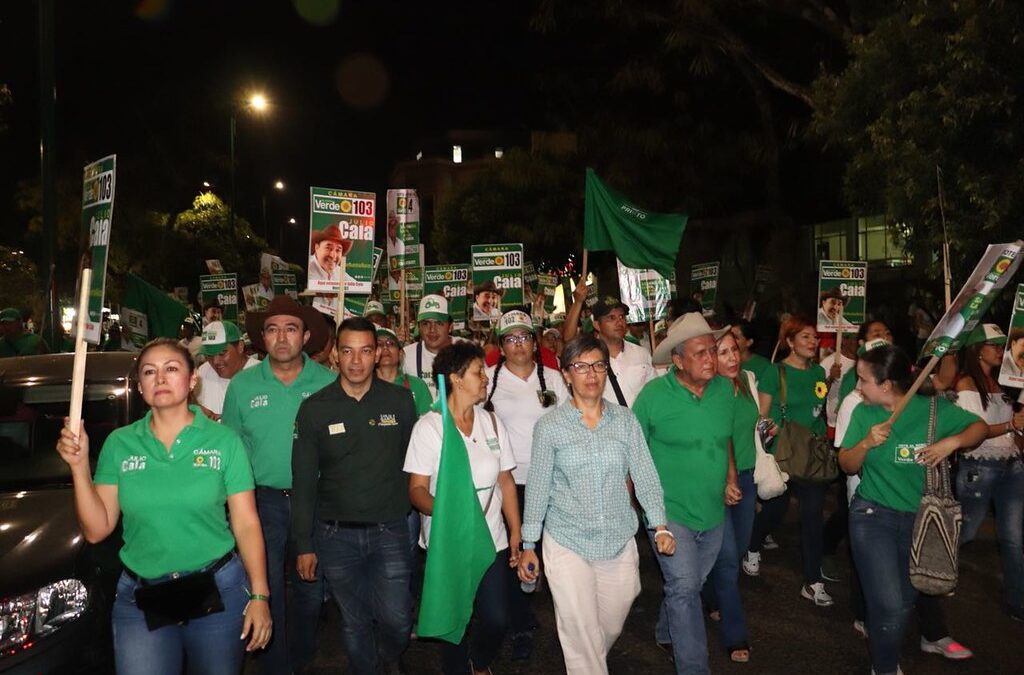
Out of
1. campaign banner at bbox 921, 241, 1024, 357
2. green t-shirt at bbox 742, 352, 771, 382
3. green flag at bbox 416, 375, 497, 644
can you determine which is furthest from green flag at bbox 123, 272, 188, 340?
campaign banner at bbox 921, 241, 1024, 357

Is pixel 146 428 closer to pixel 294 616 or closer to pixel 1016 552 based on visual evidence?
pixel 294 616

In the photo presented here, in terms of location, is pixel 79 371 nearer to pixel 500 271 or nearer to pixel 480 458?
pixel 480 458

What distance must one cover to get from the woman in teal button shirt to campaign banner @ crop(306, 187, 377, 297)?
506 cm

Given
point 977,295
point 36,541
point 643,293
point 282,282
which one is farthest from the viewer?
point 282,282

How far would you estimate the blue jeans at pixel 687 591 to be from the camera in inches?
196

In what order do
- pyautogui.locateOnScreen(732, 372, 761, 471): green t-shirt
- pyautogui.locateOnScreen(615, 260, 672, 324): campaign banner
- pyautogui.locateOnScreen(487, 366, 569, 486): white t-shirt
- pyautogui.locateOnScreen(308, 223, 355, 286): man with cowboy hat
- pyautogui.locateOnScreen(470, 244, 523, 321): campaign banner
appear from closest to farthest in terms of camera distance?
pyautogui.locateOnScreen(732, 372, 761, 471): green t-shirt
pyautogui.locateOnScreen(487, 366, 569, 486): white t-shirt
pyautogui.locateOnScreen(308, 223, 355, 286): man with cowboy hat
pyautogui.locateOnScreen(615, 260, 672, 324): campaign banner
pyautogui.locateOnScreen(470, 244, 523, 321): campaign banner

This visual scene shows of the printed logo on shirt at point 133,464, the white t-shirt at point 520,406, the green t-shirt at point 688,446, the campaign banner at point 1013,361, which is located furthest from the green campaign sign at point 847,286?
the printed logo on shirt at point 133,464

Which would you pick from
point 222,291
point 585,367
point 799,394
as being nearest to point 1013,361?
point 799,394

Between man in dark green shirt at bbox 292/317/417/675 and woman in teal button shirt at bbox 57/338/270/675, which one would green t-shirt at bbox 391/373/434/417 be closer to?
man in dark green shirt at bbox 292/317/417/675

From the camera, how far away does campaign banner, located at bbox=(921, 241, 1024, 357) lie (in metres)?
5.24

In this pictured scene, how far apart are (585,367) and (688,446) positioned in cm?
97

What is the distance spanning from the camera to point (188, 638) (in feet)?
12.7

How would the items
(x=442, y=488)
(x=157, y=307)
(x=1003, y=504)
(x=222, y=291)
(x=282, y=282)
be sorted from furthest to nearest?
(x=222, y=291) → (x=282, y=282) → (x=157, y=307) → (x=1003, y=504) → (x=442, y=488)

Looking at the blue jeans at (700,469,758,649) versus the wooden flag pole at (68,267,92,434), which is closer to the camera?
Answer: the wooden flag pole at (68,267,92,434)
